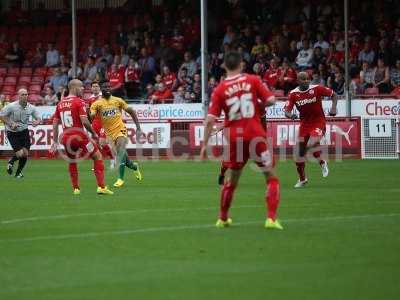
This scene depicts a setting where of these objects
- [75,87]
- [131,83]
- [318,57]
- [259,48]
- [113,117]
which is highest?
[259,48]

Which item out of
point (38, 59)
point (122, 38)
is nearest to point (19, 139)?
point (122, 38)

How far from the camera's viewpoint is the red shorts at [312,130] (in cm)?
2155

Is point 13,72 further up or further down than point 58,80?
further up

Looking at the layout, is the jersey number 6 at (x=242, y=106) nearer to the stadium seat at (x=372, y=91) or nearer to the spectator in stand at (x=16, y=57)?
the stadium seat at (x=372, y=91)

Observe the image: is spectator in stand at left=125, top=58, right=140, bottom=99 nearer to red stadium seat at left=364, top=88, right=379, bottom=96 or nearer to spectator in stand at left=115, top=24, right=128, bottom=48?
spectator in stand at left=115, top=24, right=128, bottom=48

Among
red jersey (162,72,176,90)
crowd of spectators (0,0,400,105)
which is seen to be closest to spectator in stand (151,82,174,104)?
crowd of spectators (0,0,400,105)

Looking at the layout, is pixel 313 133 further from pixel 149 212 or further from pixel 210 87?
pixel 210 87

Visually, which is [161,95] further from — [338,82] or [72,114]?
[72,114]

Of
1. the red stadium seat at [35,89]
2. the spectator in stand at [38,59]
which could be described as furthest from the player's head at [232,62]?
the spectator in stand at [38,59]

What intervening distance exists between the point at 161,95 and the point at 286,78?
449cm

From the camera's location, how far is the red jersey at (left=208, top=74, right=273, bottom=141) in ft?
42.8

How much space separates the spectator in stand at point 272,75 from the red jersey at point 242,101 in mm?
20151

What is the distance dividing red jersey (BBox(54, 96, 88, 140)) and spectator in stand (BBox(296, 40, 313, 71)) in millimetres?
14627

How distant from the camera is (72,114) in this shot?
1978cm
